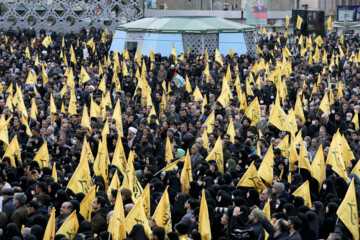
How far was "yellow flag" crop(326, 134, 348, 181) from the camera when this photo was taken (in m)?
12.4

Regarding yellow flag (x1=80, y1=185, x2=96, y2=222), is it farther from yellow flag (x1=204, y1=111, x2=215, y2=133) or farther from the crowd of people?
yellow flag (x1=204, y1=111, x2=215, y2=133)

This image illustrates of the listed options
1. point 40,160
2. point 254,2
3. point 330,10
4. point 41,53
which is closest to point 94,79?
point 41,53

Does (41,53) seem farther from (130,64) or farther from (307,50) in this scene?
(307,50)

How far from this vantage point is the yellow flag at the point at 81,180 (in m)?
11.6

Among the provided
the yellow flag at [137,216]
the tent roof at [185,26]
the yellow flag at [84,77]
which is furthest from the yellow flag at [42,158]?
the tent roof at [185,26]

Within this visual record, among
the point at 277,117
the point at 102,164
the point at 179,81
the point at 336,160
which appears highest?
the point at 336,160

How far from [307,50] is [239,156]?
19259 millimetres

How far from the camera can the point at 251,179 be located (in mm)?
11773

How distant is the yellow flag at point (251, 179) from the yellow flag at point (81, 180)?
2.24 m

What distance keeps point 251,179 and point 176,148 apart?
11.2 ft

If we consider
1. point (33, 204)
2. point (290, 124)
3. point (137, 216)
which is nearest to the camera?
point (137, 216)

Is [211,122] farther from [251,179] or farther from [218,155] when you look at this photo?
[251,179]

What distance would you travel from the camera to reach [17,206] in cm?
1026

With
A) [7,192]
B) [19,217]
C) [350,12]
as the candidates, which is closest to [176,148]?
[7,192]
